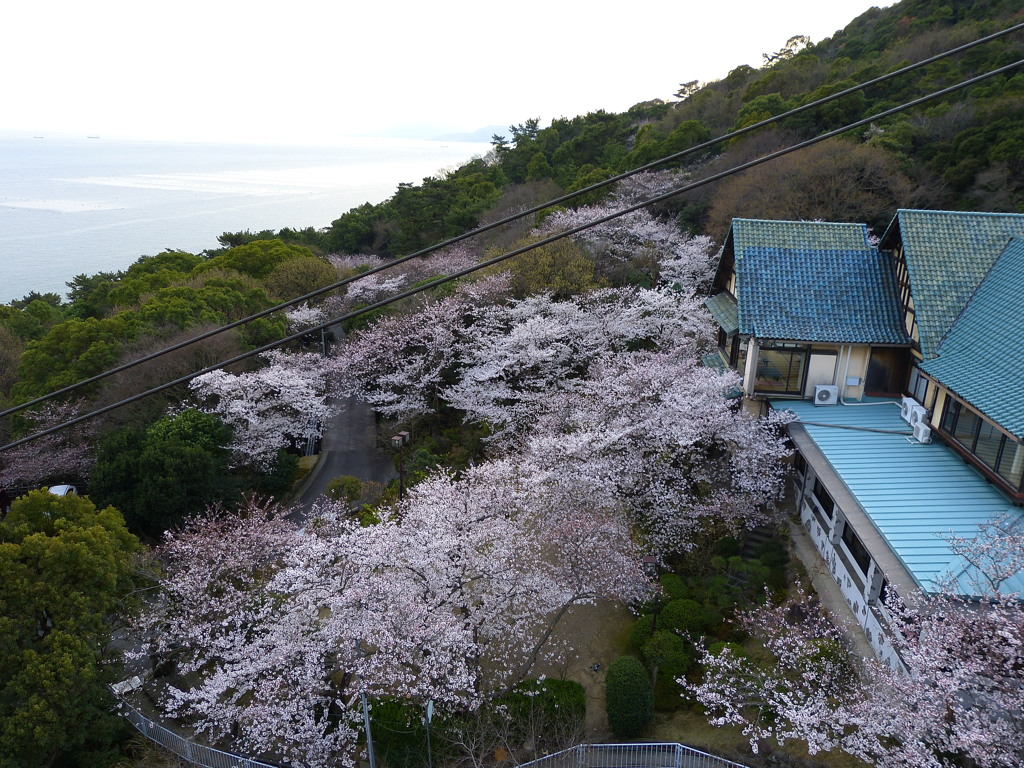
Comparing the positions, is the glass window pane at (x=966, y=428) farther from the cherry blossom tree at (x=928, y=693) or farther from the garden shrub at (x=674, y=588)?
the garden shrub at (x=674, y=588)

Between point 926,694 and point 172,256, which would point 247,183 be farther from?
point 926,694

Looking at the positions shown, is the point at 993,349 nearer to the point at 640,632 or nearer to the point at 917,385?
the point at 917,385

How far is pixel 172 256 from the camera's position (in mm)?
37312

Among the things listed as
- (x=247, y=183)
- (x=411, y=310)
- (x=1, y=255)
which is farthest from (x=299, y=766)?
(x=247, y=183)

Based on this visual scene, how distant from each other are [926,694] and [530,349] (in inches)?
545

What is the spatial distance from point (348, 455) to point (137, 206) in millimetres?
84495

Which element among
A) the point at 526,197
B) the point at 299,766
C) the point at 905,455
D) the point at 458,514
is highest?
the point at 526,197

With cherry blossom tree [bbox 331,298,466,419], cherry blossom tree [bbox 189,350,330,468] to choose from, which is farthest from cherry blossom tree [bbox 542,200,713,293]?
cherry blossom tree [bbox 189,350,330,468]

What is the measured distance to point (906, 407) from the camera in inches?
521

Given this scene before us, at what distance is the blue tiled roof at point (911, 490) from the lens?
873 cm

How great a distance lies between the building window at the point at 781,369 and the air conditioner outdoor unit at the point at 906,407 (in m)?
2.07

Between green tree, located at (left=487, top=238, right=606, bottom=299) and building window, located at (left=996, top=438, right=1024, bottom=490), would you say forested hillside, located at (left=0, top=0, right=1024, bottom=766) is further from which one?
building window, located at (left=996, top=438, right=1024, bottom=490)

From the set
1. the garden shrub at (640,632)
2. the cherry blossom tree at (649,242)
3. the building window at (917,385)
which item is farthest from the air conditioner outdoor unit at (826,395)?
the cherry blossom tree at (649,242)

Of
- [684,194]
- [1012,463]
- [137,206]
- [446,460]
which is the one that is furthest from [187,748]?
[137,206]
